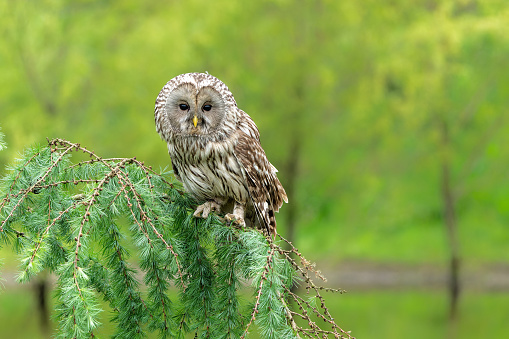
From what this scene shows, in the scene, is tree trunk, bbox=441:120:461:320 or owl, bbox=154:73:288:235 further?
tree trunk, bbox=441:120:461:320

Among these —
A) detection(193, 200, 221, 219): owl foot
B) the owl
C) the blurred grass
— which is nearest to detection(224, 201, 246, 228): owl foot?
the owl

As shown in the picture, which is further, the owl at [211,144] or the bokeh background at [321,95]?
the bokeh background at [321,95]

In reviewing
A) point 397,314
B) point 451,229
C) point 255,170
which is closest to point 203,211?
point 255,170

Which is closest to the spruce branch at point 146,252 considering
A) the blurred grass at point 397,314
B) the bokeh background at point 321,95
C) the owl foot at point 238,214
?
the owl foot at point 238,214

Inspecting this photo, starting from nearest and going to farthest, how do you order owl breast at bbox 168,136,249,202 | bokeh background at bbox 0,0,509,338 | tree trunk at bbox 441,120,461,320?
owl breast at bbox 168,136,249,202, bokeh background at bbox 0,0,509,338, tree trunk at bbox 441,120,461,320

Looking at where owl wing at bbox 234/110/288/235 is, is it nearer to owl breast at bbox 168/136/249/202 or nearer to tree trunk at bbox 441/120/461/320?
owl breast at bbox 168/136/249/202

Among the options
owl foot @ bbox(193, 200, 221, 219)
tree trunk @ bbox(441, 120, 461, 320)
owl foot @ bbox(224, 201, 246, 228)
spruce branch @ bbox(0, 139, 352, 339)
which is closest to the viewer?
spruce branch @ bbox(0, 139, 352, 339)

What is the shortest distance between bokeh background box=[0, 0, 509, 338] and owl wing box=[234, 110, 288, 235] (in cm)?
675

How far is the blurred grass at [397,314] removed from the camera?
10.0 meters

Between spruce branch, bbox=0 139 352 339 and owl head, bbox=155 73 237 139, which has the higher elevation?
owl head, bbox=155 73 237 139

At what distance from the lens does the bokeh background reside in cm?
1077

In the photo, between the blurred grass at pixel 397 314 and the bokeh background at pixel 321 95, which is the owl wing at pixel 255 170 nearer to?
the blurred grass at pixel 397 314

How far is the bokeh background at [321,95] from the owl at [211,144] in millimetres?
6930

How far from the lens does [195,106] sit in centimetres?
315
